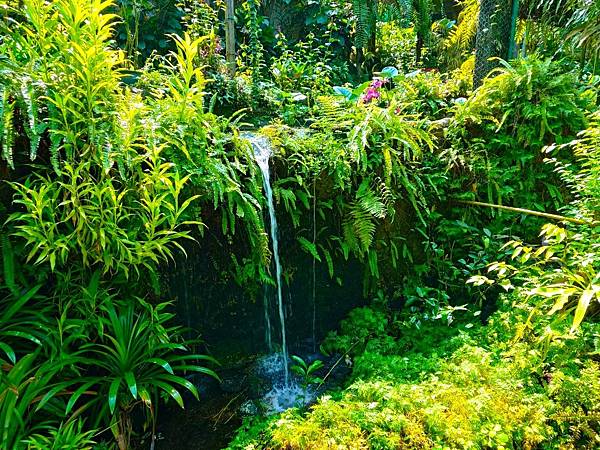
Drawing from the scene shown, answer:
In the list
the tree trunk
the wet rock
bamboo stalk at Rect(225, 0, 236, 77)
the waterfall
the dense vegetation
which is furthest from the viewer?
bamboo stalk at Rect(225, 0, 236, 77)

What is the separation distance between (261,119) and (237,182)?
191 centimetres

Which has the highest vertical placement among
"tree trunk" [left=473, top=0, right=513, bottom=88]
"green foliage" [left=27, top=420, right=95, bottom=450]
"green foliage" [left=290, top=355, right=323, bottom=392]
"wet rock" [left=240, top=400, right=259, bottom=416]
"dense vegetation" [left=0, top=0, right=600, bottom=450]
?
"tree trunk" [left=473, top=0, right=513, bottom=88]

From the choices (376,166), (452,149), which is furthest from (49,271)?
(452,149)

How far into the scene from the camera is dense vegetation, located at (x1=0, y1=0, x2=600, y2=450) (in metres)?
1.95

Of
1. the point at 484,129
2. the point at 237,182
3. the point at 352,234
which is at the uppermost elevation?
the point at 484,129

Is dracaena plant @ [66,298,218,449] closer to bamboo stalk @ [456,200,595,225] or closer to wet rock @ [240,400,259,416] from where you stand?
wet rock @ [240,400,259,416]

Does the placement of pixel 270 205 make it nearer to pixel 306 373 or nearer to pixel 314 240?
pixel 314 240

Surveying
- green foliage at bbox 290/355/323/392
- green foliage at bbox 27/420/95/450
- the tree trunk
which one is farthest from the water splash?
the tree trunk

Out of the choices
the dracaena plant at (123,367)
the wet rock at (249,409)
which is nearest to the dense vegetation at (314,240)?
the dracaena plant at (123,367)

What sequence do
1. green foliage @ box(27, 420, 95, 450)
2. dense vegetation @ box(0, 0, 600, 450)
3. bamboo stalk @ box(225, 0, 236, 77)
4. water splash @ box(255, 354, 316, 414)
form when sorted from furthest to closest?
bamboo stalk @ box(225, 0, 236, 77), water splash @ box(255, 354, 316, 414), dense vegetation @ box(0, 0, 600, 450), green foliage @ box(27, 420, 95, 450)

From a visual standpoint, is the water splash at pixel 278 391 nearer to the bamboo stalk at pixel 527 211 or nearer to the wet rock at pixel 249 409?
the wet rock at pixel 249 409

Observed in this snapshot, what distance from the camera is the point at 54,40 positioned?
7.18ft

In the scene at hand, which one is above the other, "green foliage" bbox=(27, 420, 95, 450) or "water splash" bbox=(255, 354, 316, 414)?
"green foliage" bbox=(27, 420, 95, 450)

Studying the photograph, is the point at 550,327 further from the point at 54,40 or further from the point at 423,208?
the point at 54,40
